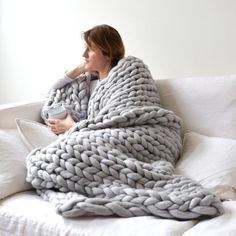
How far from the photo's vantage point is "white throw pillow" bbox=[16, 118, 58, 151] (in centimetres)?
169

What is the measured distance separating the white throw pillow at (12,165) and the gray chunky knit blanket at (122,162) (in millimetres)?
48

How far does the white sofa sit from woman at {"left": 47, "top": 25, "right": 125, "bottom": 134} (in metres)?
0.18

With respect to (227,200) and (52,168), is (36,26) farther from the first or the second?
(227,200)

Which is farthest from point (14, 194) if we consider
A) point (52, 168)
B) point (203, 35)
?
point (203, 35)

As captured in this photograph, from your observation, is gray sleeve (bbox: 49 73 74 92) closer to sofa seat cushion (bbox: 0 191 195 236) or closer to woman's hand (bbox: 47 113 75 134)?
woman's hand (bbox: 47 113 75 134)

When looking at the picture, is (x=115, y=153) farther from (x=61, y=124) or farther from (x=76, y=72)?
(x=76, y=72)

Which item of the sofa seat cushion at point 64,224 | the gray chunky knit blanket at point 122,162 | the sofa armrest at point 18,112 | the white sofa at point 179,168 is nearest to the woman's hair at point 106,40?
the gray chunky knit blanket at point 122,162

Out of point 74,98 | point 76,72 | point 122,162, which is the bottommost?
point 122,162

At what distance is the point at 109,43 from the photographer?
1910 mm

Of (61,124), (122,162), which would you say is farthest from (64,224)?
(61,124)

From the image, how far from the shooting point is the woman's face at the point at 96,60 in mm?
1908

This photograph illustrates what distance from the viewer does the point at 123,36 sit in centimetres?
238

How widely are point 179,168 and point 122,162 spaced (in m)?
0.28

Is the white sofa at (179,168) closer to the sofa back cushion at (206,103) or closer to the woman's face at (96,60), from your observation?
the sofa back cushion at (206,103)
